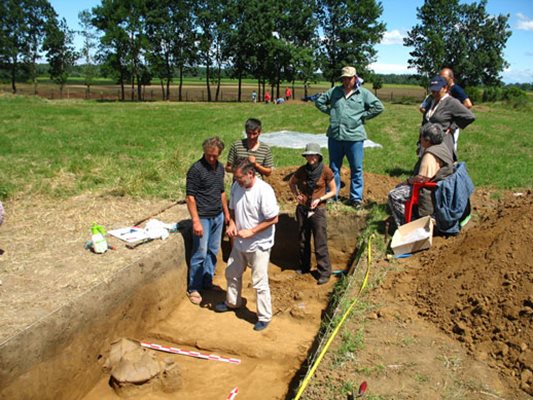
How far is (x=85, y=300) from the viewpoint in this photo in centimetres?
457

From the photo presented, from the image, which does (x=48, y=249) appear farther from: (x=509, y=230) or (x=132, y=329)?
(x=509, y=230)

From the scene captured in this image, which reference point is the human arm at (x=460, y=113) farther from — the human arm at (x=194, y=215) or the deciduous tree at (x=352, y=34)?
the deciduous tree at (x=352, y=34)

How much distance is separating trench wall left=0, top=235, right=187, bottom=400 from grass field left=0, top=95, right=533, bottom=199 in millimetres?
2625

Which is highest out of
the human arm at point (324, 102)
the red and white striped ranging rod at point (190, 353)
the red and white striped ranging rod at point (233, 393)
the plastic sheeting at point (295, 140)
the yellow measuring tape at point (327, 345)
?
the human arm at point (324, 102)

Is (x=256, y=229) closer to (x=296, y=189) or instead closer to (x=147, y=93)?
(x=296, y=189)

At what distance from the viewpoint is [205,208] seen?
5.70 m

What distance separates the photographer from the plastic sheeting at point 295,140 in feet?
41.5

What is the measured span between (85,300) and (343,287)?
3017 millimetres

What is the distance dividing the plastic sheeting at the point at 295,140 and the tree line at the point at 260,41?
28619mm

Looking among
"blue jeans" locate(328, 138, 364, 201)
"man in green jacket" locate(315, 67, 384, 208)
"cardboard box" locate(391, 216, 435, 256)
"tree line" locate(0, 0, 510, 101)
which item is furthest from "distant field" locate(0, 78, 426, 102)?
"cardboard box" locate(391, 216, 435, 256)

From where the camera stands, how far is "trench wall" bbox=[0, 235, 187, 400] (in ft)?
12.7

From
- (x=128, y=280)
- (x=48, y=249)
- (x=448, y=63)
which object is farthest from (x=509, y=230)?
(x=448, y=63)

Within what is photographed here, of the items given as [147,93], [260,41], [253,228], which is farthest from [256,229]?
[147,93]

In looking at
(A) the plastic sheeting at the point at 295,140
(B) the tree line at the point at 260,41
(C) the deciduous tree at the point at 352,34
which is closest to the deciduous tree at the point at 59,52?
(B) the tree line at the point at 260,41
